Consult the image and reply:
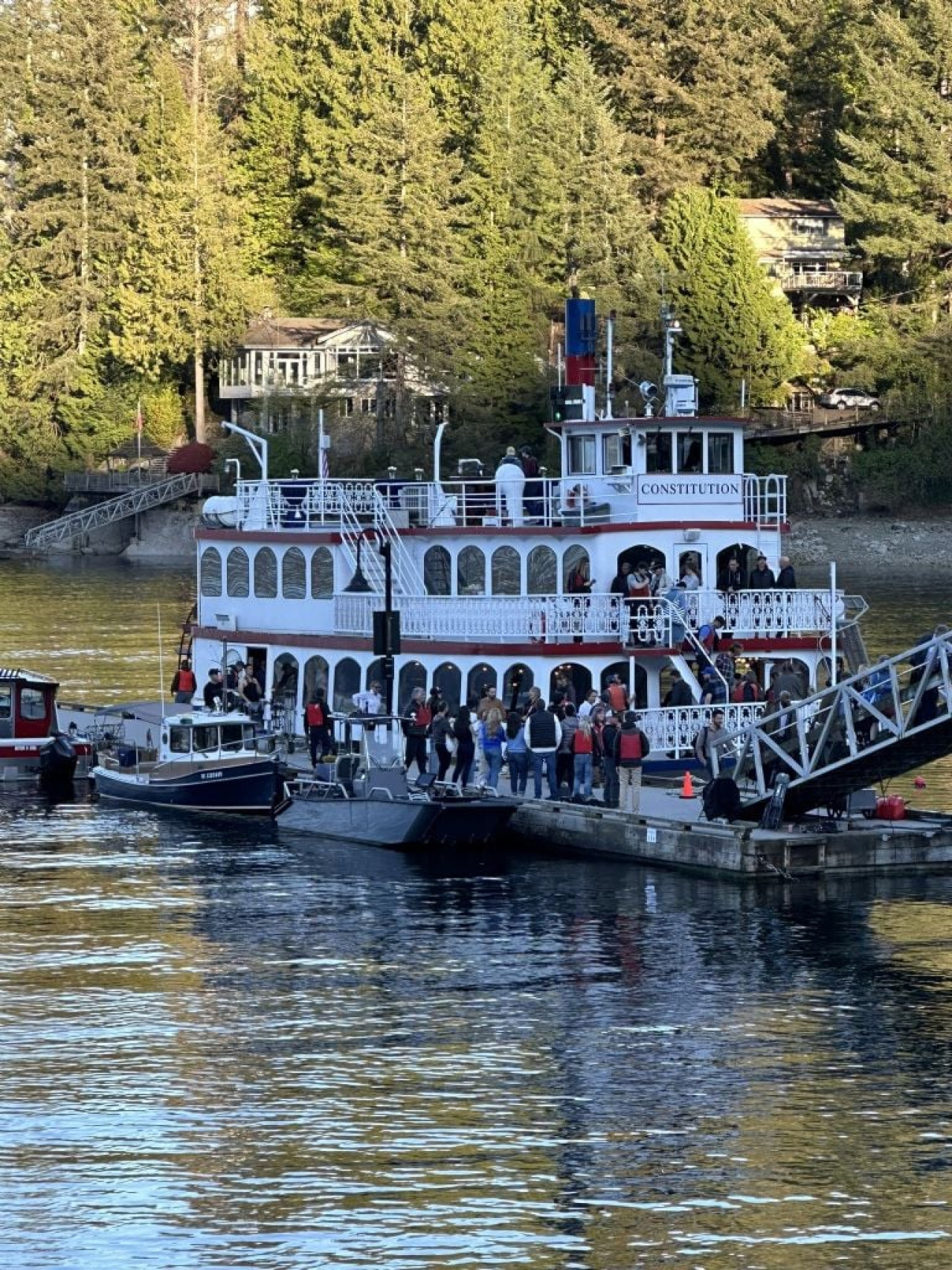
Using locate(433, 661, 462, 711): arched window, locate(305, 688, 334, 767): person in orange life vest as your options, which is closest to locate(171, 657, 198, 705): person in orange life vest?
locate(305, 688, 334, 767): person in orange life vest

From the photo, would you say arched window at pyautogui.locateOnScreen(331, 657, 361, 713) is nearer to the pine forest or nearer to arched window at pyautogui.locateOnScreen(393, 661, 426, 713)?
arched window at pyautogui.locateOnScreen(393, 661, 426, 713)

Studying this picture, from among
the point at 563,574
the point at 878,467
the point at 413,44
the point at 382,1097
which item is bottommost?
the point at 382,1097

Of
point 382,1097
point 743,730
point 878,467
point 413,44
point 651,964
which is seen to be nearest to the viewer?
point 382,1097

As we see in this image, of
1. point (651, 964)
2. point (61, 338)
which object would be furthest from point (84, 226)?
point (651, 964)

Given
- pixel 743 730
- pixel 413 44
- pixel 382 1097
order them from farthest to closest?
pixel 413 44
pixel 743 730
pixel 382 1097

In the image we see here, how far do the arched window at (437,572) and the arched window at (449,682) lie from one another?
1.88 metres

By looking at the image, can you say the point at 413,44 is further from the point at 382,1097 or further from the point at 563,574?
the point at 382,1097

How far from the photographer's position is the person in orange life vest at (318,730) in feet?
149

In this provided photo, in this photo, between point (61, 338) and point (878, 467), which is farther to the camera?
point (61, 338)

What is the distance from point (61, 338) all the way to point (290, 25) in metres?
23.0

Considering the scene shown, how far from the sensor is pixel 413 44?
14000cm

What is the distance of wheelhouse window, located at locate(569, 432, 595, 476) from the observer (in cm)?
4781

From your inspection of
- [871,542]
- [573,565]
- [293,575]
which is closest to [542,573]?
[573,565]

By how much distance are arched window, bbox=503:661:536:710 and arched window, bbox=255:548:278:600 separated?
7.39m
